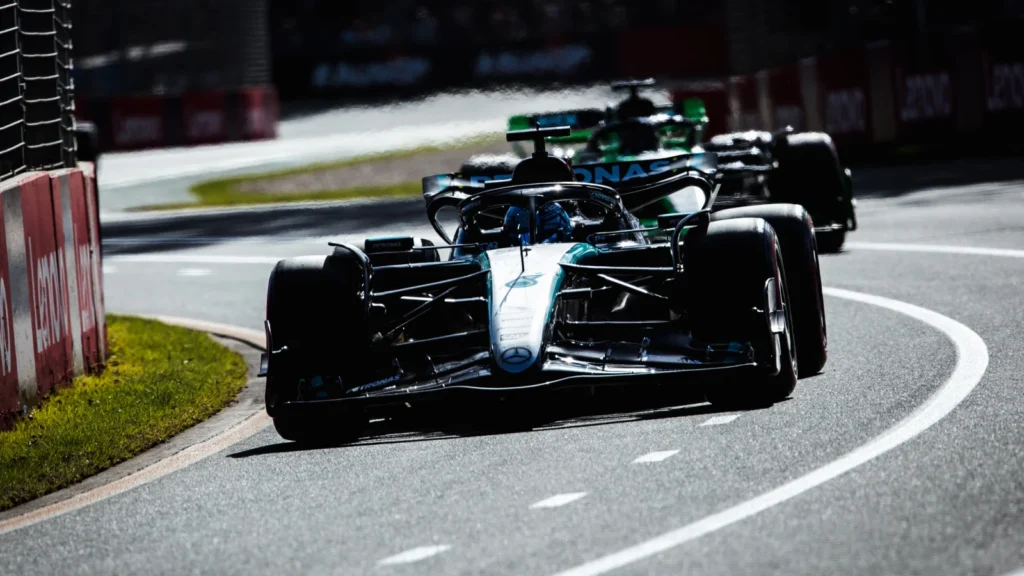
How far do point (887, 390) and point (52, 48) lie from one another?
6.36 m

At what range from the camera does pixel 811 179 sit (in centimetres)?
1583

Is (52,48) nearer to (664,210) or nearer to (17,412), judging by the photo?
(17,412)

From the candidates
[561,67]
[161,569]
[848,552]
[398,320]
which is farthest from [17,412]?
[561,67]

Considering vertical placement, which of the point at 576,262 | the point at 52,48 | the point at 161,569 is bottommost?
the point at 161,569

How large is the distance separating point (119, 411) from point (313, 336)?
1841mm

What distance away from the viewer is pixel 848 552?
17.9ft

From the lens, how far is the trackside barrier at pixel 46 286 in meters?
9.67

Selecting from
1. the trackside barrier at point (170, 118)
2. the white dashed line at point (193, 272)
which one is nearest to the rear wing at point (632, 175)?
the white dashed line at point (193, 272)

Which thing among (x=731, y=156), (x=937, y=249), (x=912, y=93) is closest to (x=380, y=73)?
(x=912, y=93)

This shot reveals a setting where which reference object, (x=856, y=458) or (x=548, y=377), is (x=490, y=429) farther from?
(x=856, y=458)

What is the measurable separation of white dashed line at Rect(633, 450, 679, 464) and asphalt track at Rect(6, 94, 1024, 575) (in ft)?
0.07

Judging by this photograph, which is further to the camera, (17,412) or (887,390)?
(17,412)

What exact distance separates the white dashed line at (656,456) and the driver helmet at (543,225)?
284 centimetres

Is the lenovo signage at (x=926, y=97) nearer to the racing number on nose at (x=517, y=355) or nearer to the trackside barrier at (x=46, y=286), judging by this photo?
A: the trackside barrier at (x=46, y=286)
